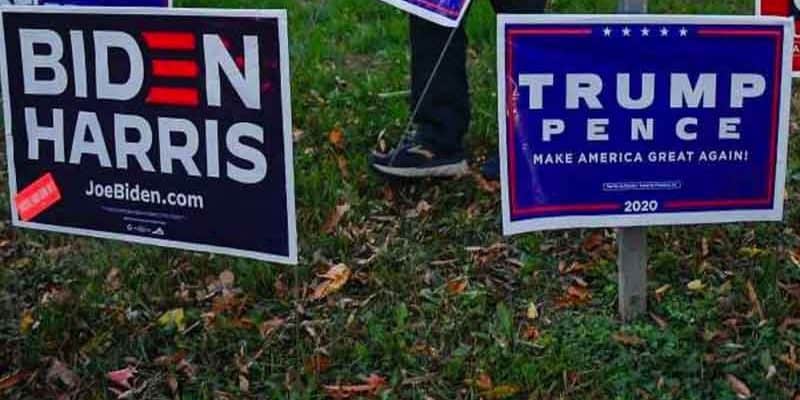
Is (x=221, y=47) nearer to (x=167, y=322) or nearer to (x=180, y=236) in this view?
(x=180, y=236)

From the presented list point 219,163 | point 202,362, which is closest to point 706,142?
point 219,163

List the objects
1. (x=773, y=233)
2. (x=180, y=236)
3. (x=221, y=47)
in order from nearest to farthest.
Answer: (x=221, y=47) → (x=180, y=236) → (x=773, y=233)

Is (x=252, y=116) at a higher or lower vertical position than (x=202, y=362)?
higher

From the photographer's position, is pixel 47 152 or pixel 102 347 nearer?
pixel 47 152

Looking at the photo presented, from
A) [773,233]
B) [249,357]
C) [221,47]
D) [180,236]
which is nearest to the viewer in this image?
[221,47]

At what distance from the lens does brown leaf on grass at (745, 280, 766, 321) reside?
343 cm

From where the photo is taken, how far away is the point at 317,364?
3336 mm

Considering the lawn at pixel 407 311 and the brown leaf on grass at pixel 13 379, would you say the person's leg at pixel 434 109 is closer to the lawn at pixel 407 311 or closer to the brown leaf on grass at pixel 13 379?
the lawn at pixel 407 311

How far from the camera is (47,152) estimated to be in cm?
326

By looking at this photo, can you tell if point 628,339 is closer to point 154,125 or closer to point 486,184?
point 486,184

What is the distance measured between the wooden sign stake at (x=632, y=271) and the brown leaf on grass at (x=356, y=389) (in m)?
0.73

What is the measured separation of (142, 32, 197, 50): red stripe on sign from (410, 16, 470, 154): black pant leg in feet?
4.05

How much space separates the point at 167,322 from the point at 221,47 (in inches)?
38.6

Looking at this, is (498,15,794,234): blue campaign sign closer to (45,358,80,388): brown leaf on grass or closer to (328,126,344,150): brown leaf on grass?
(45,358,80,388): brown leaf on grass
